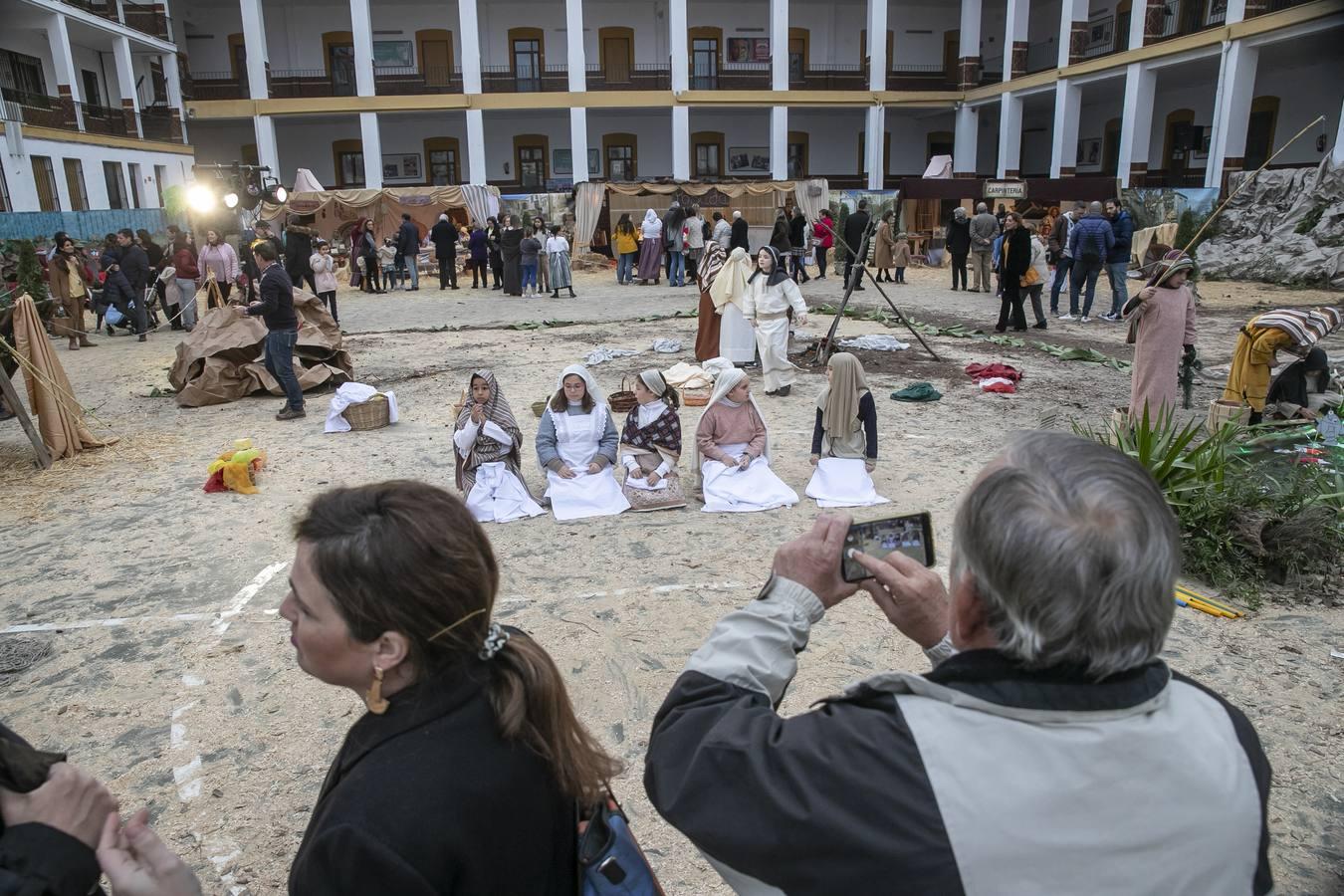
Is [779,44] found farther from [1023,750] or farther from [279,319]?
[1023,750]

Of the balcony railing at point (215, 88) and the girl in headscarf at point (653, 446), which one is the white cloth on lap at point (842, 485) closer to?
the girl in headscarf at point (653, 446)

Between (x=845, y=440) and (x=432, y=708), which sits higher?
(x=432, y=708)

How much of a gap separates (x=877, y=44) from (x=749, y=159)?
17.6 feet

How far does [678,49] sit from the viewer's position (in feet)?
90.9

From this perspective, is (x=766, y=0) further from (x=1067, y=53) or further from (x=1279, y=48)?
(x=1279, y=48)

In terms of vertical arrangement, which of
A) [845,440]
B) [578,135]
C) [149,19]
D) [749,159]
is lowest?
[845,440]

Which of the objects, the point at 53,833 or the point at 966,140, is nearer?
the point at 53,833

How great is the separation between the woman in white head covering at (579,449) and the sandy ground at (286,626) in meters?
0.25

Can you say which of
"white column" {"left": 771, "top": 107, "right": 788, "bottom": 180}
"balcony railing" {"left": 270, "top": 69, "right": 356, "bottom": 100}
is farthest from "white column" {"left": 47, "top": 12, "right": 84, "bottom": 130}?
"white column" {"left": 771, "top": 107, "right": 788, "bottom": 180}

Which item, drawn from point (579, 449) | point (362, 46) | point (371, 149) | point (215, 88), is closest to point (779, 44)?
point (362, 46)

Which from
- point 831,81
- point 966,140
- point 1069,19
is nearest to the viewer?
point 1069,19

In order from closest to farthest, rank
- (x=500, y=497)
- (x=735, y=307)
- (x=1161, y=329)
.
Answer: (x=500, y=497) → (x=1161, y=329) → (x=735, y=307)

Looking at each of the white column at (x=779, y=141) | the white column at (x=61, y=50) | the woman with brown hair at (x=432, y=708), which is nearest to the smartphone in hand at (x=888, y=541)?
the woman with brown hair at (x=432, y=708)

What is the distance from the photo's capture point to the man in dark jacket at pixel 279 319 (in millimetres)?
8148
